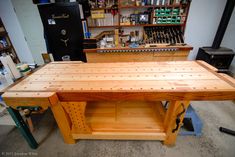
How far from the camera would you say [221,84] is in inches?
38.9

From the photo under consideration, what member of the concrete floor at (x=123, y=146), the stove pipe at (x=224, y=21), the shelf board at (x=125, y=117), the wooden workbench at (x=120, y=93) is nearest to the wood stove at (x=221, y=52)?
the stove pipe at (x=224, y=21)

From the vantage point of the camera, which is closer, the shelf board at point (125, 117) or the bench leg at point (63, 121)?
the bench leg at point (63, 121)

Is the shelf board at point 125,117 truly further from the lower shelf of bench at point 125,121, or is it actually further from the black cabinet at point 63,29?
the black cabinet at point 63,29

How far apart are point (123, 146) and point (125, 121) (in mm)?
312

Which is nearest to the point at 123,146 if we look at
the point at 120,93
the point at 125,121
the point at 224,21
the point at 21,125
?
the point at 125,121

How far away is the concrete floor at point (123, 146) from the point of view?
4.46ft

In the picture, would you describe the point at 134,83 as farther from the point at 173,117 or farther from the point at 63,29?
the point at 63,29

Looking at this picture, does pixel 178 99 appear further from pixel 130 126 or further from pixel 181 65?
pixel 130 126

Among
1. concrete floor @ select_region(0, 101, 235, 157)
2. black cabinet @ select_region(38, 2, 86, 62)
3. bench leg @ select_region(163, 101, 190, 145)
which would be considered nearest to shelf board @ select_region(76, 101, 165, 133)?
bench leg @ select_region(163, 101, 190, 145)

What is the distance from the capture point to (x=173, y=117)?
3.82 feet

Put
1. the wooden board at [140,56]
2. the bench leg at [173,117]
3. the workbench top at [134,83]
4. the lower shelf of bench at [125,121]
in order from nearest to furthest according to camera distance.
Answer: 1. the workbench top at [134,83]
2. the bench leg at [173,117]
3. the lower shelf of bench at [125,121]
4. the wooden board at [140,56]

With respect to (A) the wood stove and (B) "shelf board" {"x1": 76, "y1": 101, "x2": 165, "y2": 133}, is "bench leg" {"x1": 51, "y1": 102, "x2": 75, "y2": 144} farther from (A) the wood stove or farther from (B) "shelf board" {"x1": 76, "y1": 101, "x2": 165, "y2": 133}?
(A) the wood stove

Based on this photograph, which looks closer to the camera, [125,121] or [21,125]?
[21,125]

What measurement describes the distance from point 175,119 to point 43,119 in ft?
6.53
